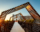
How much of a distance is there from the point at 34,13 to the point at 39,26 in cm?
194

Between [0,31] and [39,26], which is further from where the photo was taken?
[0,31]

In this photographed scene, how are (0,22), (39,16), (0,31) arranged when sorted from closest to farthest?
1. (0,22)
2. (0,31)
3. (39,16)

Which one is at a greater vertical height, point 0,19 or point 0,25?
point 0,19

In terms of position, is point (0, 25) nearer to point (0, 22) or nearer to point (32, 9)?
point (0, 22)

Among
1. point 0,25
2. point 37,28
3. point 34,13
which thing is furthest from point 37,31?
point 34,13

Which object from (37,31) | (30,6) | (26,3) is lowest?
(37,31)

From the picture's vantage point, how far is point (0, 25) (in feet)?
7.95

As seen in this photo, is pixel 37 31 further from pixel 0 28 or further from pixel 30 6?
pixel 30 6

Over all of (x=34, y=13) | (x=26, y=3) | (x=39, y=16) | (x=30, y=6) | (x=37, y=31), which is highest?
(x=26, y=3)

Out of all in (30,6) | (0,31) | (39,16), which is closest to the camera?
(0,31)

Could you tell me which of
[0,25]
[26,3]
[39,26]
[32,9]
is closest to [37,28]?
[39,26]

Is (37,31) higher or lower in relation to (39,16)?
lower

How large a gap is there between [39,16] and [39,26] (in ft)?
5.66

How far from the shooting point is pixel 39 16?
13.2 feet
